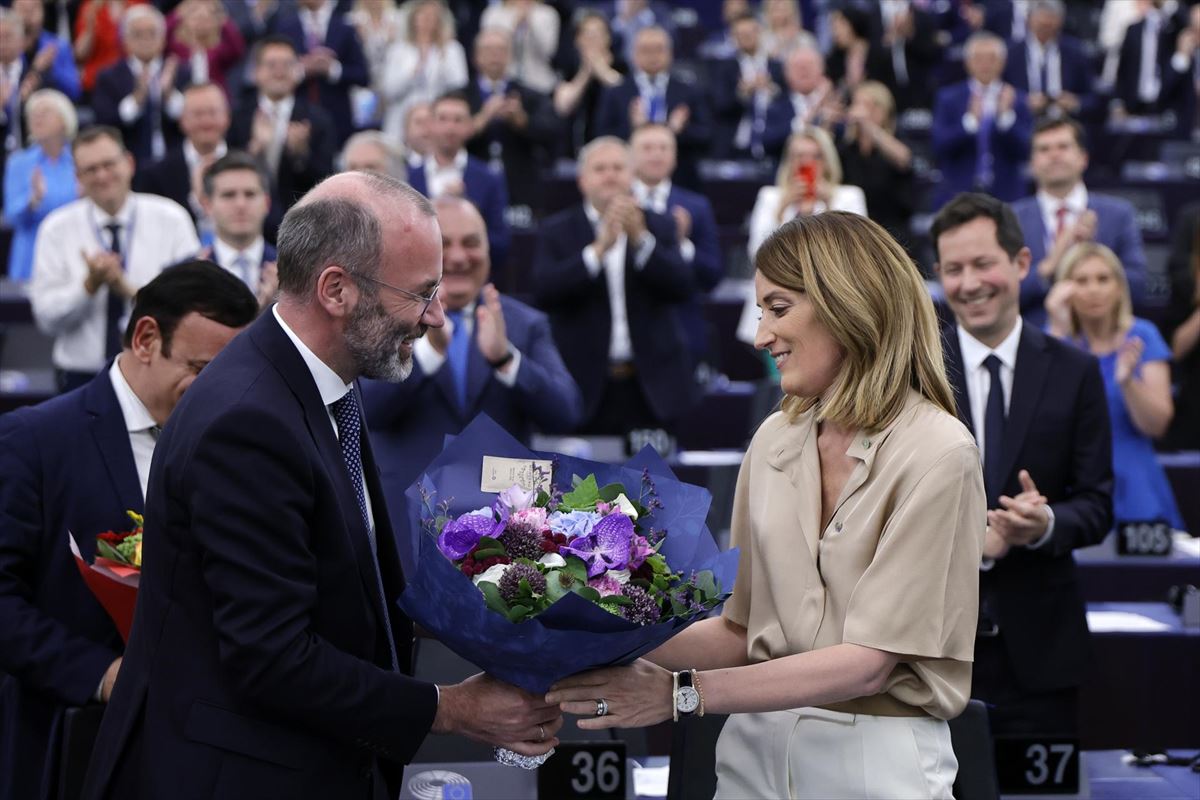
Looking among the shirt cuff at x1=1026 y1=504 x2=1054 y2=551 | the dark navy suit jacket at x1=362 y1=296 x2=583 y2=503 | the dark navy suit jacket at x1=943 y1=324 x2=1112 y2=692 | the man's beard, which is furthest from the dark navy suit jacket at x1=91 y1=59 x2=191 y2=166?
the man's beard

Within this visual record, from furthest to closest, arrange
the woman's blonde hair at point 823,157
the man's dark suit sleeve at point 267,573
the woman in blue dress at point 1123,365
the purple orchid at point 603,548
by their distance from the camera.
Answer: the woman's blonde hair at point 823,157
the woman in blue dress at point 1123,365
the purple orchid at point 603,548
the man's dark suit sleeve at point 267,573

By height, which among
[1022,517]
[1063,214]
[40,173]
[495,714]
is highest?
[40,173]

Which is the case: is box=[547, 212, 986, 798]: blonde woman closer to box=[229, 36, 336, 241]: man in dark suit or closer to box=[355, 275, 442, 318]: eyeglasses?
box=[355, 275, 442, 318]: eyeglasses

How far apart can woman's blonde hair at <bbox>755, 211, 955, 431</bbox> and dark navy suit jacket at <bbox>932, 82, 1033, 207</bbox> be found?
25.1 ft

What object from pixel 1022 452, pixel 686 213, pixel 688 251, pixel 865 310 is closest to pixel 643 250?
pixel 688 251

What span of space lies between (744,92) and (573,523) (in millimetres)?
10107

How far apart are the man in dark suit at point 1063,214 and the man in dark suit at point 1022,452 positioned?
3368 mm

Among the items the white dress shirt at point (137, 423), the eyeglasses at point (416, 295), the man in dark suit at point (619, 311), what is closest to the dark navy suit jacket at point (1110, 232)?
the man in dark suit at point (619, 311)

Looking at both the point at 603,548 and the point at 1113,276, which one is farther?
the point at 1113,276

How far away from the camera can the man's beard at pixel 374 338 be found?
229cm

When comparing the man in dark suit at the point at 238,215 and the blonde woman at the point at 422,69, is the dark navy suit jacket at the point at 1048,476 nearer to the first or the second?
the man in dark suit at the point at 238,215

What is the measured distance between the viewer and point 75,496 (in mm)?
2938

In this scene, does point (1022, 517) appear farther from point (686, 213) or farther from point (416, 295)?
point (686, 213)

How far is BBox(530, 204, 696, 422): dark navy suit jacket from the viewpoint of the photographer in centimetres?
679
